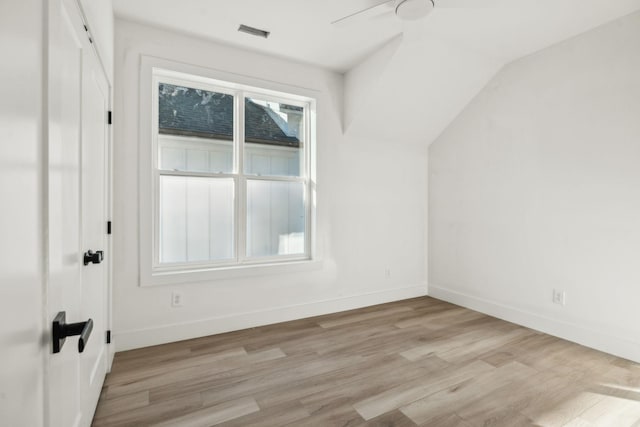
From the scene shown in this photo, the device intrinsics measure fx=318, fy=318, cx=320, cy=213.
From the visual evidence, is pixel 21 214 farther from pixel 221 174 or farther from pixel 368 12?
pixel 368 12

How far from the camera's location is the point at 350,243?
3754 millimetres

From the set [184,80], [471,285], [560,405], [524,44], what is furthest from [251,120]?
[560,405]

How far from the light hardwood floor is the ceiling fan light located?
2.60m

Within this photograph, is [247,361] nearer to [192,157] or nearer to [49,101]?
[192,157]

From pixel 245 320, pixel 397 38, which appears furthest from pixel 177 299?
pixel 397 38

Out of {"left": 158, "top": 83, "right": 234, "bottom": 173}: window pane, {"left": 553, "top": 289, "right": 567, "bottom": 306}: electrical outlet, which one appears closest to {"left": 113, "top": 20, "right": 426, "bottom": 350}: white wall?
{"left": 158, "top": 83, "right": 234, "bottom": 173}: window pane

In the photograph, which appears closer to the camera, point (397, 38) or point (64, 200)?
point (64, 200)

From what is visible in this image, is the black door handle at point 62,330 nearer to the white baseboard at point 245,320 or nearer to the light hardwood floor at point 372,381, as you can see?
the light hardwood floor at point 372,381

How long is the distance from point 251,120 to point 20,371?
2.91 meters

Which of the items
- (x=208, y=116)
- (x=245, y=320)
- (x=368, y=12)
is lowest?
(x=245, y=320)

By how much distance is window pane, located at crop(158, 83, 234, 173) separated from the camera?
2.93 metres

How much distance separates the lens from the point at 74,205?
4.40ft

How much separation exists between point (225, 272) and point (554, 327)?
123 inches

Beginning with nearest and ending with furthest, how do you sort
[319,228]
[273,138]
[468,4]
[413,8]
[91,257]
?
[91,257] < [413,8] < [468,4] < [273,138] < [319,228]
